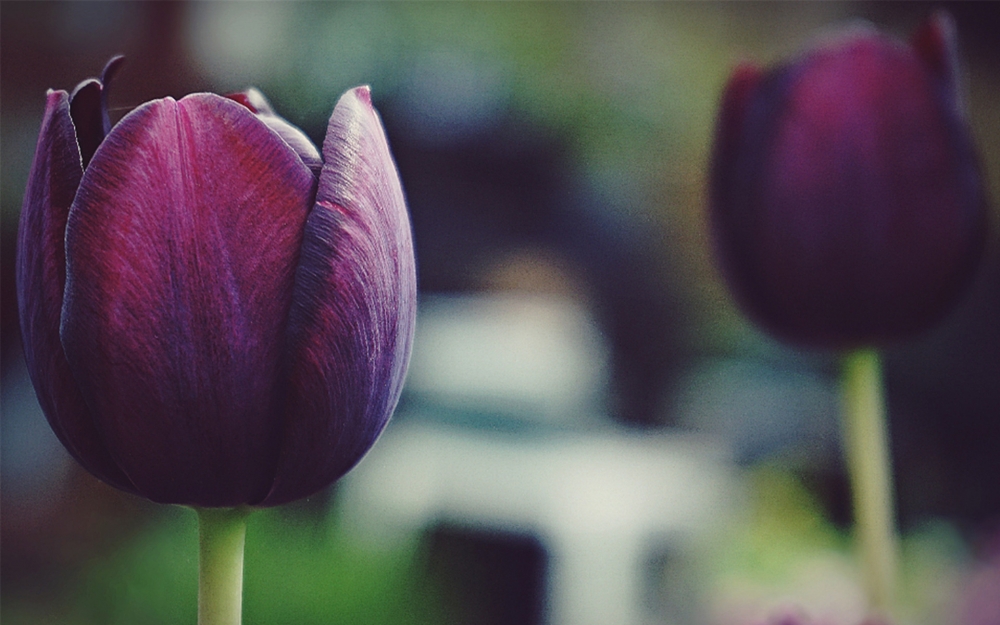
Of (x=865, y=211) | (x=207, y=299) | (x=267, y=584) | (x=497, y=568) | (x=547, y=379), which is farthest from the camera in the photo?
(x=547, y=379)

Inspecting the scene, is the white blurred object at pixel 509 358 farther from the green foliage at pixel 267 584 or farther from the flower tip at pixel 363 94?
the flower tip at pixel 363 94

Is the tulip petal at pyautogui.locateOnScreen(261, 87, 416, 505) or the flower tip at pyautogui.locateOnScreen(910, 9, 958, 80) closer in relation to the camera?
the tulip petal at pyautogui.locateOnScreen(261, 87, 416, 505)

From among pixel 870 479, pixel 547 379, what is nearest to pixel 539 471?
pixel 547 379

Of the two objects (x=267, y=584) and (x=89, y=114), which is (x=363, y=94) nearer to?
(x=89, y=114)

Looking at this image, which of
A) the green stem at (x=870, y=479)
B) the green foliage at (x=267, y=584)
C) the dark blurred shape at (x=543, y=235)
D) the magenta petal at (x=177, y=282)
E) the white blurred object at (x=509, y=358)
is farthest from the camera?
the dark blurred shape at (x=543, y=235)

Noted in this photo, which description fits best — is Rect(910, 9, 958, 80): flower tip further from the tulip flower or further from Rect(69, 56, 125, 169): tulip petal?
Rect(69, 56, 125, 169): tulip petal

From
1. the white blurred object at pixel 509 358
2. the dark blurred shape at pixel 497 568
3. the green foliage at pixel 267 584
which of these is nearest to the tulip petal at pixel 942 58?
the green foliage at pixel 267 584

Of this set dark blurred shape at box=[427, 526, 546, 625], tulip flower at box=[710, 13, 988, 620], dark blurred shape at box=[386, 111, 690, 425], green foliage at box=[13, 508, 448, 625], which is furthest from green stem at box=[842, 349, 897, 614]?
dark blurred shape at box=[386, 111, 690, 425]

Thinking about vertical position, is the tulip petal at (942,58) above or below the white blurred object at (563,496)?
above
